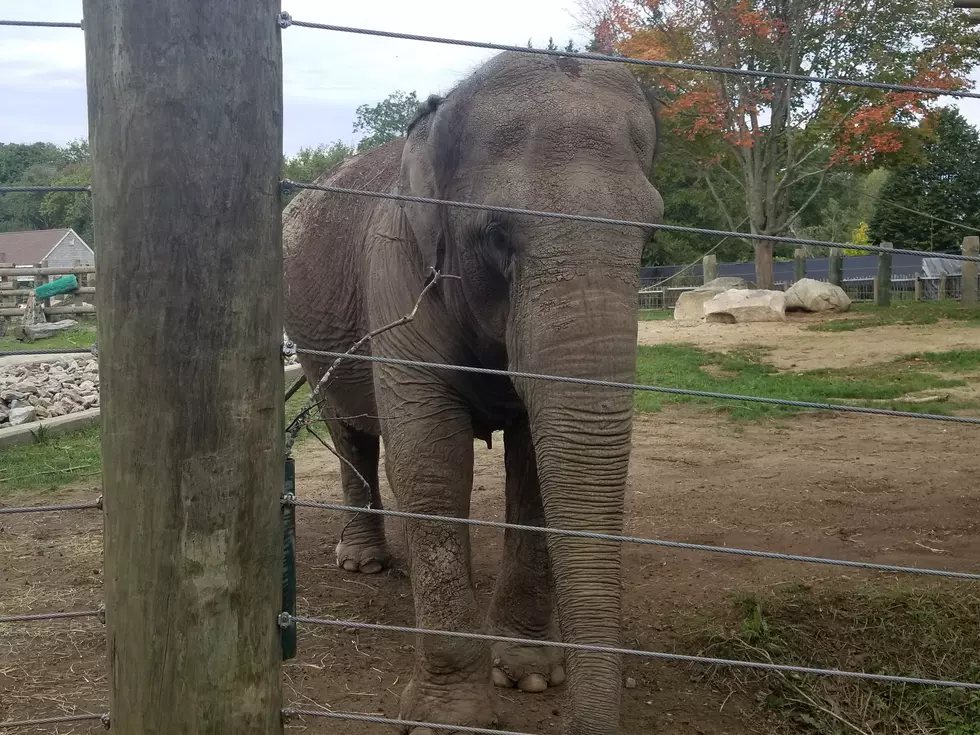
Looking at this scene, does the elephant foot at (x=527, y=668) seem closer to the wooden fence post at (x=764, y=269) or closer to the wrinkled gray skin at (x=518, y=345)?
the wrinkled gray skin at (x=518, y=345)

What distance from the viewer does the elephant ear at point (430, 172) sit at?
335 centimetres

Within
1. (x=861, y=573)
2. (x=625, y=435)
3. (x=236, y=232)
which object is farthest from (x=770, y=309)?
(x=236, y=232)

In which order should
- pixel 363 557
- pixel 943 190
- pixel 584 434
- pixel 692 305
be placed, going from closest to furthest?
pixel 584 434, pixel 363 557, pixel 692 305, pixel 943 190

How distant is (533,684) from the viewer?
3.85 m

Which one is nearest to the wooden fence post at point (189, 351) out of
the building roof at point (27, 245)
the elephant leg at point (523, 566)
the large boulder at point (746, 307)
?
the elephant leg at point (523, 566)

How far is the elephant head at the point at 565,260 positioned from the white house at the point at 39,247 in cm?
2699

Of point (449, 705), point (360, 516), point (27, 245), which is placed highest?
point (27, 245)

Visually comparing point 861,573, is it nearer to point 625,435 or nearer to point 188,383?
point 625,435

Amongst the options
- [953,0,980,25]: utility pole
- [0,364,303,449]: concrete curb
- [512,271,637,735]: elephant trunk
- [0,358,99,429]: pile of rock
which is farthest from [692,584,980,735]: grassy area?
[0,358,99,429]: pile of rock

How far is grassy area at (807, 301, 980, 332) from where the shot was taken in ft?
50.8

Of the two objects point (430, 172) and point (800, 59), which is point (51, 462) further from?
point (800, 59)

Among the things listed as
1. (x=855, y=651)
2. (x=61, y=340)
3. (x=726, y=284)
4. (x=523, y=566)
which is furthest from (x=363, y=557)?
(x=726, y=284)

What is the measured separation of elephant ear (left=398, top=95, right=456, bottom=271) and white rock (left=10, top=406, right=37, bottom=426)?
6661 mm

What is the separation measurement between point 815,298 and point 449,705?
52.8ft
